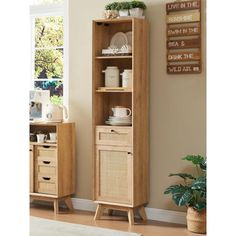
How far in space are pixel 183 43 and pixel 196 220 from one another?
1.53m

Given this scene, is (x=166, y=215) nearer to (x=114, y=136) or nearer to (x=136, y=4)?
(x=114, y=136)

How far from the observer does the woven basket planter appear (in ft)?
13.2

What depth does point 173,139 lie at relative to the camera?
446 centimetres

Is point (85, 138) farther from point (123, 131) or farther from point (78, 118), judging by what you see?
point (123, 131)

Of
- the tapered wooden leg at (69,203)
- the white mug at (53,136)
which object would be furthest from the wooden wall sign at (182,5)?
the tapered wooden leg at (69,203)

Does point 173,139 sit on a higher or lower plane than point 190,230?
higher

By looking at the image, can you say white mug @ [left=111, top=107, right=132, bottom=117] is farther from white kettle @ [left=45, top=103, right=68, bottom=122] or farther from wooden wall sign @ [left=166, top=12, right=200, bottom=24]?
wooden wall sign @ [left=166, top=12, right=200, bottom=24]

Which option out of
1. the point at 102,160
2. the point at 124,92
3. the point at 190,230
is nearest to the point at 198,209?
the point at 190,230

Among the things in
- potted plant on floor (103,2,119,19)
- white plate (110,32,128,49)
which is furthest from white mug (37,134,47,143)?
potted plant on floor (103,2,119,19)

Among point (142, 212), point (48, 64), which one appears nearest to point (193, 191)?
point (142, 212)

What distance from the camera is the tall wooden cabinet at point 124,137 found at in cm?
437

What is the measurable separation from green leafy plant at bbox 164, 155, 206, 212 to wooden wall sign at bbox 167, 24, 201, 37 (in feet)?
3.53
